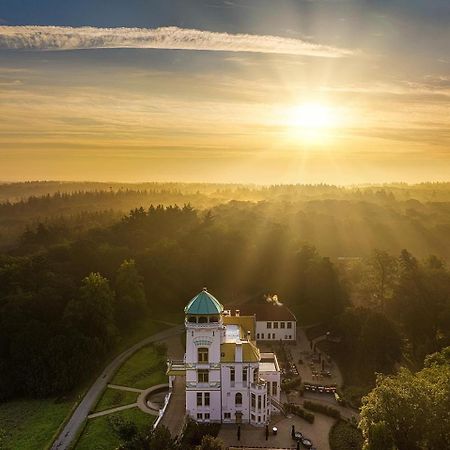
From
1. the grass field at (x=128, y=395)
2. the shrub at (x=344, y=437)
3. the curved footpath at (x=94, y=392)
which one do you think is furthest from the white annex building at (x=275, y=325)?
the shrub at (x=344, y=437)

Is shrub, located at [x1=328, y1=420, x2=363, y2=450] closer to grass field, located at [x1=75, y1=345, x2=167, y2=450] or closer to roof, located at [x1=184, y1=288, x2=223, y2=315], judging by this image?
roof, located at [x1=184, y1=288, x2=223, y2=315]

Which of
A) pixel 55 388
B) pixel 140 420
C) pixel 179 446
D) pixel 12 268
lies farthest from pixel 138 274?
pixel 179 446

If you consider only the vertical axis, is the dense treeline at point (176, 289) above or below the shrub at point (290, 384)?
above

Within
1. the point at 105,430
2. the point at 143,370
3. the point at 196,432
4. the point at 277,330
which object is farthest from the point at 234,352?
the point at 277,330

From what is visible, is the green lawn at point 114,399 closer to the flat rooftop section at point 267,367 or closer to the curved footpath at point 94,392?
the curved footpath at point 94,392

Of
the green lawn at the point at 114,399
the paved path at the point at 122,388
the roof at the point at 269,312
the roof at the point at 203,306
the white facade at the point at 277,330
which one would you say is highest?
the roof at the point at 269,312

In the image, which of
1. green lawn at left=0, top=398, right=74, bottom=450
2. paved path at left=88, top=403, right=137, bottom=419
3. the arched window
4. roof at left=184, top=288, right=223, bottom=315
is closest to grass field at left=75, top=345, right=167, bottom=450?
paved path at left=88, top=403, right=137, bottom=419

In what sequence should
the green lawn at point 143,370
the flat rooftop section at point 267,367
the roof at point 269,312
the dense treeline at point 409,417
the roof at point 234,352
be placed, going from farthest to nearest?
1. the roof at point 269,312
2. the green lawn at point 143,370
3. the flat rooftop section at point 267,367
4. the roof at point 234,352
5. the dense treeline at point 409,417
